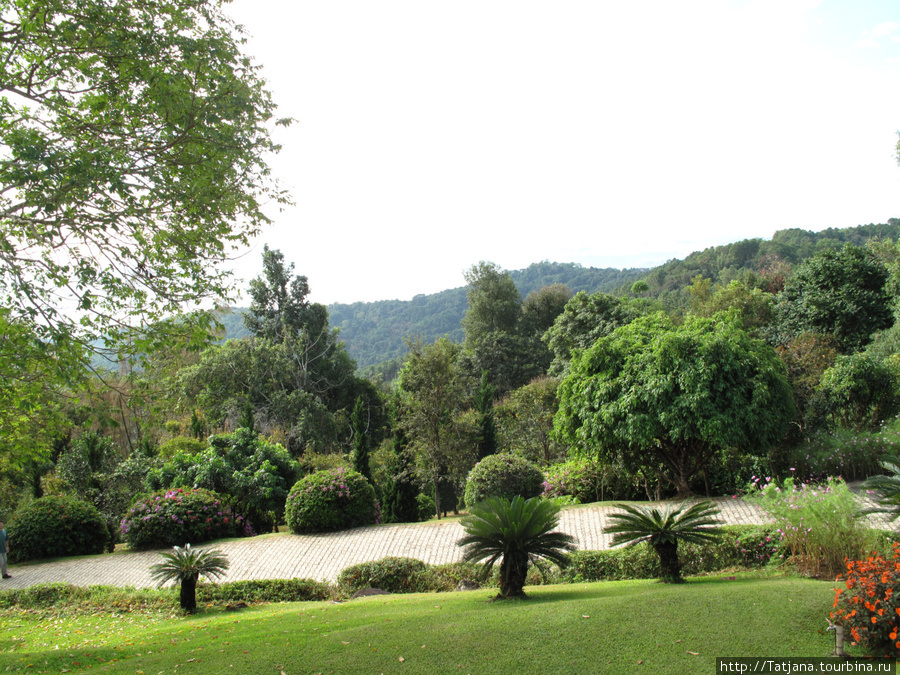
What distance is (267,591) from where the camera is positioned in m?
9.58

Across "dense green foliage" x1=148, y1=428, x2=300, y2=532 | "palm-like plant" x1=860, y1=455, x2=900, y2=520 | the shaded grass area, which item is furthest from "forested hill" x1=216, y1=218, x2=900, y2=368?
"palm-like plant" x1=860, y1=455, x2=900, y2=520

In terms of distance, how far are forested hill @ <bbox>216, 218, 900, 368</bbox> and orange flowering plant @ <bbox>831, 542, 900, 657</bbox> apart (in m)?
32.9

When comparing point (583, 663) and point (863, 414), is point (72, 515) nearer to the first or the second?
point (583, 663)

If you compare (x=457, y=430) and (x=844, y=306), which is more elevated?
(x=844, y=306)

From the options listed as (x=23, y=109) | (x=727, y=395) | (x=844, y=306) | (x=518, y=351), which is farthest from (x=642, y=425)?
(x=518, y=351)

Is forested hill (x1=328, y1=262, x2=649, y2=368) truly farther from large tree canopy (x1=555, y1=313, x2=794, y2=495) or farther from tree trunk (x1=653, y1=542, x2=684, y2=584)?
tree trunk (x1=653, y1=542, x2=684, y2=584)

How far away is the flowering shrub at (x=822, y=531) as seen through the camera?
6.64 metres

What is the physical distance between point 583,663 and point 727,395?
25.8 ft

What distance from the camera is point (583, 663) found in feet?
14.8

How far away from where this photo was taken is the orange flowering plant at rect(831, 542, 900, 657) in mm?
4312

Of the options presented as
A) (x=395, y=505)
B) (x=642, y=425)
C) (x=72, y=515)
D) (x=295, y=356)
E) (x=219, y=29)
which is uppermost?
(x=219, y=29)

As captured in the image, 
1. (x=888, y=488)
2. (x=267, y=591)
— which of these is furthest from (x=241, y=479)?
(x=888, y=488)

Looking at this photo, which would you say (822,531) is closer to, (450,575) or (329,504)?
(450,575)

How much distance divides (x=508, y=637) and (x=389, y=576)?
4.80 meters
